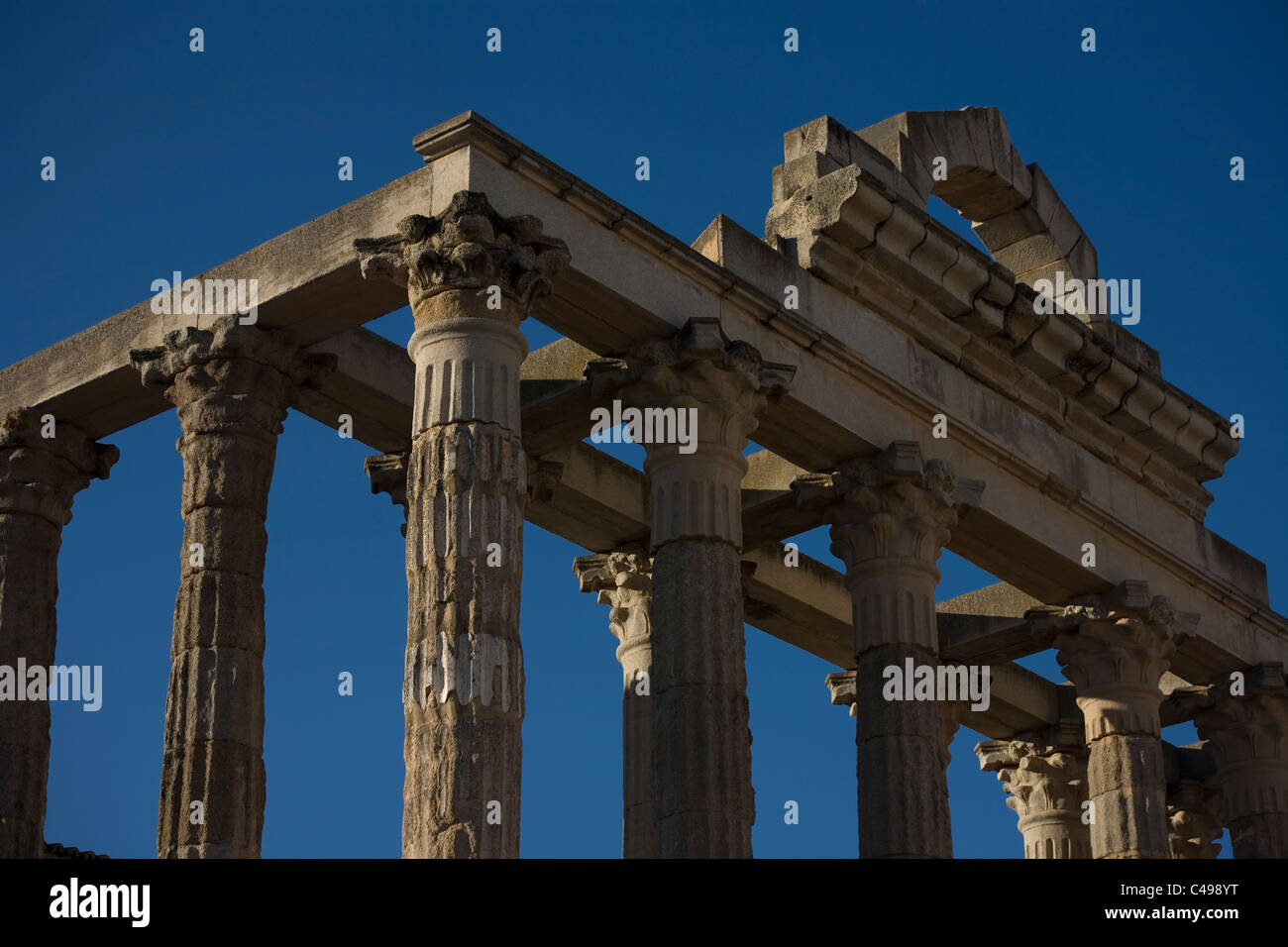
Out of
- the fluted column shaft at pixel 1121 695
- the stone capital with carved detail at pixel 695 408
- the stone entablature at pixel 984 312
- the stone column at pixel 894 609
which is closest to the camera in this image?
the stone capital with carved detail at pixel 695 408

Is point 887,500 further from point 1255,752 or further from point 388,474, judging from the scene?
point 1255,752

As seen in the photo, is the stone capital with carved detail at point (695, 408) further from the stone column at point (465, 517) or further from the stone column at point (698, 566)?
the stone column at point (465, 517)

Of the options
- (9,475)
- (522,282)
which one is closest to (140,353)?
(9,475)

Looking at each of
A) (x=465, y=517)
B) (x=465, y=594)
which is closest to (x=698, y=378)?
(x=465, y=517)

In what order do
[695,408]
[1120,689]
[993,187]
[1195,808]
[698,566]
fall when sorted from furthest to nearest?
[1195,808], [993,187], [1120,689], [695,408], [698,566]

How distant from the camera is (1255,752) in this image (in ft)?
134

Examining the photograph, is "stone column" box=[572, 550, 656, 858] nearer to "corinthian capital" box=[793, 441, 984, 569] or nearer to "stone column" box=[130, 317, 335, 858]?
"corinthian capital" box=[793, 441, 984, 569]

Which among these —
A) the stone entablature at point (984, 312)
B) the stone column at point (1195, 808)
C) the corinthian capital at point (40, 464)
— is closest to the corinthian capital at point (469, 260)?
the stone entablature at point (984, 312)

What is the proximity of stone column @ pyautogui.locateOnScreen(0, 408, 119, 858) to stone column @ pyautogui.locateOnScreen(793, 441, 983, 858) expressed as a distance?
381 inches

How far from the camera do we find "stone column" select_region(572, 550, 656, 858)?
34969 millimetres

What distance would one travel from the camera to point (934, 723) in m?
33.1

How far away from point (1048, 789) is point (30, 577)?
19.5 meters

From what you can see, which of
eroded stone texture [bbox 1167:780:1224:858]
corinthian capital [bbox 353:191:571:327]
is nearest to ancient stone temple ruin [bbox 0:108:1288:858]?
corinthian capital [bbox 353:191:571:327]

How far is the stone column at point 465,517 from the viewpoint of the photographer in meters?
25.7
